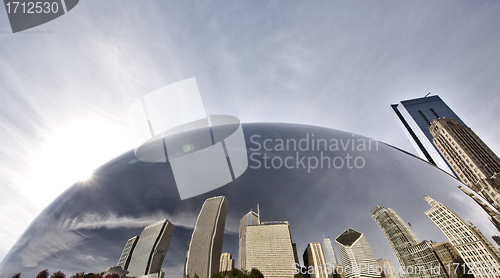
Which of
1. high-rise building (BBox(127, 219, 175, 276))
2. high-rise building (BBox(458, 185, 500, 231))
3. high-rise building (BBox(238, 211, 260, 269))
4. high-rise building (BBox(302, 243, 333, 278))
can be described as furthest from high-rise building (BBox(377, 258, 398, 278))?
high-rise building (BBox(127, 219, 175, 276))

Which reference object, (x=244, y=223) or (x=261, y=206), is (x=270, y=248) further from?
(x=261, y=206)

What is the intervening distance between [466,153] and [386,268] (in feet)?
271

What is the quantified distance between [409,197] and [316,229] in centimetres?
338

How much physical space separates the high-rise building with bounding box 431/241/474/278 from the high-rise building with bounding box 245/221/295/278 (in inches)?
157

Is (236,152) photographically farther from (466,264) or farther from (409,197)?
(466,264)

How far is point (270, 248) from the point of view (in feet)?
29.2

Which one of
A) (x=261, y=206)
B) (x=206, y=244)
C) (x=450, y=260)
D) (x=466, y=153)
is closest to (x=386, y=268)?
(x=450, y=260)

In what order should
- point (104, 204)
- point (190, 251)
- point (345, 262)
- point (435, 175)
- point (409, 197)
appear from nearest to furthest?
point (345, 262) < point (190, 251) < point (409, 197) < point (104, 204) < point (435, 175)

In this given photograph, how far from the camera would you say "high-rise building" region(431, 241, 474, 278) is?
4986 mm

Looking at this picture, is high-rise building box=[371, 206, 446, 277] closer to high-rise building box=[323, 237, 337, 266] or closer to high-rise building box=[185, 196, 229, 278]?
high-rise building box=[323, 237, 337, 266]

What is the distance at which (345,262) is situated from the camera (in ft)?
16.8

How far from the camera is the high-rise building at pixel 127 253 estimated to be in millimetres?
5527

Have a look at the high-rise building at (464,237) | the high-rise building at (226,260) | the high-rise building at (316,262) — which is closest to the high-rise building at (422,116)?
the high-rise building at (464,237)

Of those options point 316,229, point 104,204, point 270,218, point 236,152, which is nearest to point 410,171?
point 316,229
